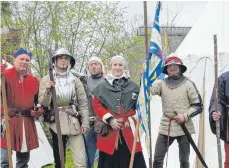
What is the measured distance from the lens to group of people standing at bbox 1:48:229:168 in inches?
184

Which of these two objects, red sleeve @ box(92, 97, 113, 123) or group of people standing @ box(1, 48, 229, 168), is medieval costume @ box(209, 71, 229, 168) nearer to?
group of people standing @ box(1, 48, 229, 168)

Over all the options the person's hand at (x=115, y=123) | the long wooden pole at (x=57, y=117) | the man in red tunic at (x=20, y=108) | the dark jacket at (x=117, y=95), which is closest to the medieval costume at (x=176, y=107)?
the dark jacket at (x=117, y=95)

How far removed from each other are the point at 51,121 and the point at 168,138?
138cm

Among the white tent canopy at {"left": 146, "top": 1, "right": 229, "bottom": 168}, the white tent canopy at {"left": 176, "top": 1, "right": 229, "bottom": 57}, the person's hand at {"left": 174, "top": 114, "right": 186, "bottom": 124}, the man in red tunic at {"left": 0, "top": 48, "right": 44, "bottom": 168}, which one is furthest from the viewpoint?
the white tent canopy at {"left": 176, "top": 1, "right": 229, "bottom": 57}

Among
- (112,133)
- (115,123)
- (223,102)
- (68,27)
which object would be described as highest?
(68,27)

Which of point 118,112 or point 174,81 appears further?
point 174,81

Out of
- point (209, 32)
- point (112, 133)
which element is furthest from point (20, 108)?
point (209, 32)

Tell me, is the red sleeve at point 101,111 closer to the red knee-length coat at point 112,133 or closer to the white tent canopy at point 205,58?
the red knee-length coat at point 112,133

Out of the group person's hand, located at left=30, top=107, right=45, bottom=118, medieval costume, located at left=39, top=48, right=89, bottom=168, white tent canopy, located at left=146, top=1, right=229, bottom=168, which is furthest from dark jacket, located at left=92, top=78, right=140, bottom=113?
white tent canopy, located at left=146, top=1, right=229, bottom=168

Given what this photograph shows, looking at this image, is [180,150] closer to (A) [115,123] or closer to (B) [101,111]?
(A) [115,123]

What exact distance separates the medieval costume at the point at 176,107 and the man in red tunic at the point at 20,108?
145 cm

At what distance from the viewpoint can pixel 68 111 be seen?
15.9 ft

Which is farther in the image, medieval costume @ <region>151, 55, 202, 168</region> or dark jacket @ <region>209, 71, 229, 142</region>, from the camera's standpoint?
medieval costume @ <region>151, 55, 202, 168</region>

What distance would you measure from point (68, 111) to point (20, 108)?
1.76ft
